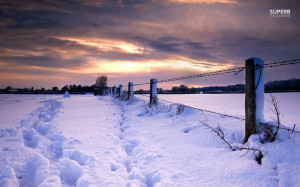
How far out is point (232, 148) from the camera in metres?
2.21

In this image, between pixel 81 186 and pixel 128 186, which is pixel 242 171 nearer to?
pixel 128 186

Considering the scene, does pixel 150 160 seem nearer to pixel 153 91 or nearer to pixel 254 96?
pixel 254 96

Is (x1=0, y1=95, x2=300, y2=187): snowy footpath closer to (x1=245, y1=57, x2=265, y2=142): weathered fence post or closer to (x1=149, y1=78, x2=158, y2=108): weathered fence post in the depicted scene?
(x1=245, y1=57, x2=265, y2=142): weathered fence post

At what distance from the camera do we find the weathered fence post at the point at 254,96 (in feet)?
7.32

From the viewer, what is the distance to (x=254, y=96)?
7.41 ft

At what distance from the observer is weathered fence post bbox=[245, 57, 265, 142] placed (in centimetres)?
223

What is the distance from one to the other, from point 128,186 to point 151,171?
1.18 feet

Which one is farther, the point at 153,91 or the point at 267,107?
the point at 153,91

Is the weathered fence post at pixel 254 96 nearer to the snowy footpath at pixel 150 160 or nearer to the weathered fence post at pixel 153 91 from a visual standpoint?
the snowy footpath at pixel 150 160

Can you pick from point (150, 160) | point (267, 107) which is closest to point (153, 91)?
point (150, 160)

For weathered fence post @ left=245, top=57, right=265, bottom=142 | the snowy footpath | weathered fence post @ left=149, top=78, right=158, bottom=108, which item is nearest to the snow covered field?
weathered fence post @ left=245, top=57, right=265, bottom=142

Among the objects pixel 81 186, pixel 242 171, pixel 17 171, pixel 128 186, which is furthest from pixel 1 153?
pixel 242 171

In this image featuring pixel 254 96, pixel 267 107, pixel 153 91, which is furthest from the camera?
pixel 153 91

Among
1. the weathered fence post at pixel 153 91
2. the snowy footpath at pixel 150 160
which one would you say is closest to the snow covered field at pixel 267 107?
the snowy footpath at pixel 150 160
